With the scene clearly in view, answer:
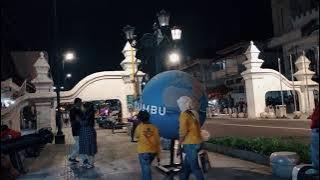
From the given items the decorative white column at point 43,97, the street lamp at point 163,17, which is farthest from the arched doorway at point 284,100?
the street lamp at point 163,17

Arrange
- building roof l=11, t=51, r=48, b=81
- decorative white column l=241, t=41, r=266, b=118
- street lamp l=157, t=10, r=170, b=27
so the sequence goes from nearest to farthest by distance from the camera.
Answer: street lamp l=157, t=10, r=170, b=27, decorative white column l=241, t=41, r=266, b=118, building roof l=11, t=51, r=48, b=81

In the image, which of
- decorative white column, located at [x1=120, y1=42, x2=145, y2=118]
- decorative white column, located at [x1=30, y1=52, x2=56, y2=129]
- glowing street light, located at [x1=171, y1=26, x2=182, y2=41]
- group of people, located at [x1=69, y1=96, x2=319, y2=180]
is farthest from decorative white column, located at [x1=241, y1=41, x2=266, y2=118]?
group of people, located at [x1=69, y1=96, x2=319, y2=180]

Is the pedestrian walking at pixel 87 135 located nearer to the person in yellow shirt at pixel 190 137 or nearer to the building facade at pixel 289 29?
the person in yellow shirt at pixel 190 137

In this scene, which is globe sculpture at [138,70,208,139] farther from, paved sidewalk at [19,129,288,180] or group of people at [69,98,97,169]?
group of people at [69,98,97,169]

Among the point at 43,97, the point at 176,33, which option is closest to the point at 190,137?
the point at 176,33

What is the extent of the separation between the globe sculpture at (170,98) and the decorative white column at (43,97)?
40.6 ft

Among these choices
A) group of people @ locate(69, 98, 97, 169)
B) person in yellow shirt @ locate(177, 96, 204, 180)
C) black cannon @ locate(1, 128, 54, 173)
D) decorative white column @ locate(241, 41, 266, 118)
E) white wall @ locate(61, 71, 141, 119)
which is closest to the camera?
person in yellow shirt @ locate(177, 96, 204, 180)

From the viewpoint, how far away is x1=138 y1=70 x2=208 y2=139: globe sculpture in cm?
960

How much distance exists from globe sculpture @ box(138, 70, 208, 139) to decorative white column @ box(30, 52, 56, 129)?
12.4 metres

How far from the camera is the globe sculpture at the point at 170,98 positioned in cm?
960

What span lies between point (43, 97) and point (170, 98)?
519 inches

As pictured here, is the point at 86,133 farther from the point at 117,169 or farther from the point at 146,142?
the point at 146,142

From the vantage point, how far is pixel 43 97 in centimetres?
2158

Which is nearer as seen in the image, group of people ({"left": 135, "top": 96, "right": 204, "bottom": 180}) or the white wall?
group of people ({"left": 135, "top": 96, "right": 204, "bottom": 180})
